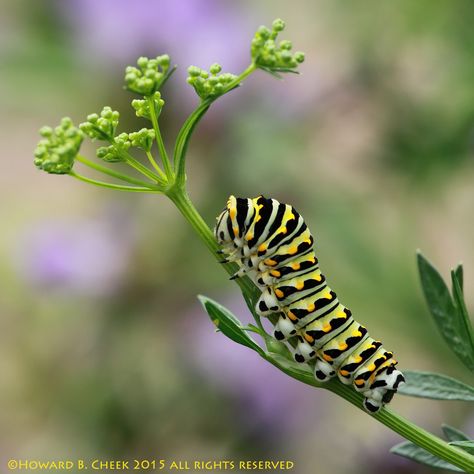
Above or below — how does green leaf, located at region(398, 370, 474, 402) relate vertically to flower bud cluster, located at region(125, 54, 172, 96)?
below

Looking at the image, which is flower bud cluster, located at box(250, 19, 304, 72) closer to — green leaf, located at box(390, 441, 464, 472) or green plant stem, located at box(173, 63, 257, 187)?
green plant stem, located at box(173, 63, 257, 187)

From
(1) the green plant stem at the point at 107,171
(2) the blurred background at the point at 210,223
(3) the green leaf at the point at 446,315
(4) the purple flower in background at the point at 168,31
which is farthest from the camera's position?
(4) the purple flower in background at the point at 168,31

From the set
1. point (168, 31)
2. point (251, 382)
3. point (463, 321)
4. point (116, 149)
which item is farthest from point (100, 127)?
point (168, 31)

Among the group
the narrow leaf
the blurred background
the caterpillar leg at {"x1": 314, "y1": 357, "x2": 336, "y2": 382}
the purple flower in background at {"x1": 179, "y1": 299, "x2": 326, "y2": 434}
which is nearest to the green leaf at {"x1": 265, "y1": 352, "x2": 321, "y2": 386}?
the caterpillar leg at {"x1": 314, "y1": 357, "x2": 336, "y2": 382}

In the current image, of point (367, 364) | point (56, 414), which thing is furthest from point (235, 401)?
point (367, 364)

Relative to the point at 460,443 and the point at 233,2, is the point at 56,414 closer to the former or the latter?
the point at 233,2

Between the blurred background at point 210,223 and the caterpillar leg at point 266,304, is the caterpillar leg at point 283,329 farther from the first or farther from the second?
the blurred background at point 210,223

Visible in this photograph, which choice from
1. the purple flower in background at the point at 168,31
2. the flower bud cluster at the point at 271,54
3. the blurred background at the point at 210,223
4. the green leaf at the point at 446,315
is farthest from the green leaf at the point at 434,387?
the purple flower in background at the point at 168,31
